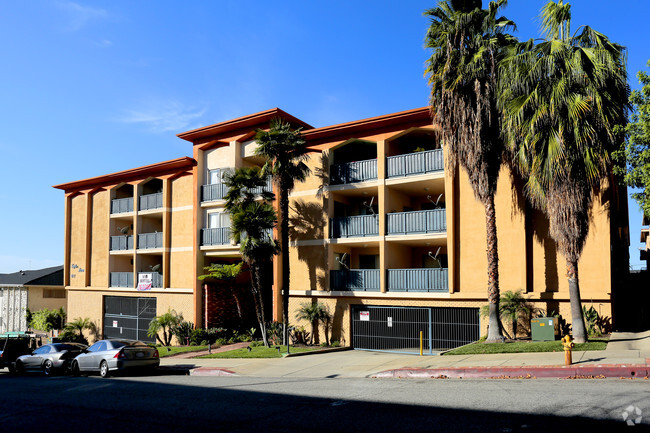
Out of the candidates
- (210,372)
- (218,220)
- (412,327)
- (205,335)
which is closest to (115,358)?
(210,372)

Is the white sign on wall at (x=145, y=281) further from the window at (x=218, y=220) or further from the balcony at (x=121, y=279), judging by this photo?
the window at (x=218, y=220)

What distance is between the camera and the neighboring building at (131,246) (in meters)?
33.8

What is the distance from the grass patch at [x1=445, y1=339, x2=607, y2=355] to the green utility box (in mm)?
484

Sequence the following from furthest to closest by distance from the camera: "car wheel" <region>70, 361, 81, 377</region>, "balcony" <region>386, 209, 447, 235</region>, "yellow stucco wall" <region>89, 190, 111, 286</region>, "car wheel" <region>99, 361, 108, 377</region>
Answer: "yellow stucco wall" <region>89, 190, 111, 286</region>, "balcony" <region>386, 209, 447, 235</region>, "car wheel" <region>70, 361, 81, 377</region>, "car wheel" <region>99, 361, 108, 377</region>

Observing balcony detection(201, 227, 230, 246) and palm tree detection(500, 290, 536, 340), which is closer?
palm tree detection(500, 290, 536, 340)

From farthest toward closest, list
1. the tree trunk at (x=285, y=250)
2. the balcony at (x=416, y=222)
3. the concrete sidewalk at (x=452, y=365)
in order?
the tree trunk at (x=285, y=250) < the balcony at (x=416, y=222) < the concrete sidewalk at (x=452, y=365)

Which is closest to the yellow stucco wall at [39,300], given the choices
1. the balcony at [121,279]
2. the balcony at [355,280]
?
the balcony at [121,279]

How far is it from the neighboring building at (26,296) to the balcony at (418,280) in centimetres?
3375

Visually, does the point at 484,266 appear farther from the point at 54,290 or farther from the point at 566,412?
the point at 54,290

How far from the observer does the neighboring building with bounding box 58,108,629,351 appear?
22.2 meters

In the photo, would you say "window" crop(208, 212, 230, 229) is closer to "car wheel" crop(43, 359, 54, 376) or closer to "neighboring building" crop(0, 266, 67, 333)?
"car wheel" crop(43, 359, 54, 376)

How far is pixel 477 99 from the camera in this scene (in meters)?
20.3

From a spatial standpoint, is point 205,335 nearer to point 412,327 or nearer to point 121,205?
point 412,327

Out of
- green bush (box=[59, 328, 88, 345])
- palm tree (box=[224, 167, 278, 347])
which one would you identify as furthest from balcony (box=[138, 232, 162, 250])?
palm tree (box=[224, 167, 278, 347])
